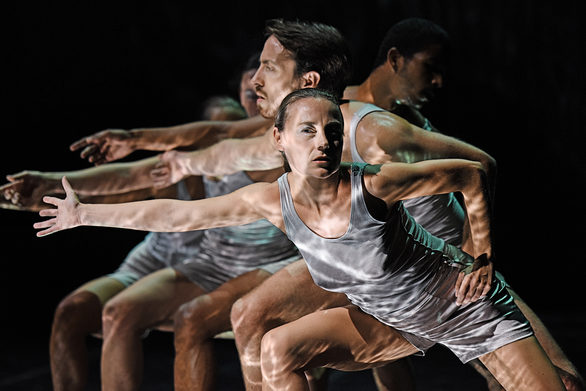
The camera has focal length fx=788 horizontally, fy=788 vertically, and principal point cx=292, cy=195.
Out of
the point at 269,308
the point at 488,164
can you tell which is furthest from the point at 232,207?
the point at 488,164

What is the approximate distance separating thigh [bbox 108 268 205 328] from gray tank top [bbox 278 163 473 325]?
36.0 inches

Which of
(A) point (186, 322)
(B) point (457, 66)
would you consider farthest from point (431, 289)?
(B) point (457, 66)

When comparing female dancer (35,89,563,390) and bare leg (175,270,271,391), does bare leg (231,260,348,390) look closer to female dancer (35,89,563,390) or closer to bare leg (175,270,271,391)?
female dancer (35,89,563,390)

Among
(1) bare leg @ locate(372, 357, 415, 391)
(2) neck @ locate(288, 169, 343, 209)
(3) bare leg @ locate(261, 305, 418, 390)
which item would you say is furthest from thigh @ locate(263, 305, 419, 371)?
(1) bare leg @ locate(372, 357, 415, 391)

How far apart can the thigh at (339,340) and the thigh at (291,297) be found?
21 cm

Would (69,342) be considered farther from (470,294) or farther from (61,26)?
(61,26)

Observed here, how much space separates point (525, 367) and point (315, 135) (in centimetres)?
75

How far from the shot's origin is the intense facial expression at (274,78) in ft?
7.43

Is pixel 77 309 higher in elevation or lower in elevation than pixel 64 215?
lower

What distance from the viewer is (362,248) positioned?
1846mm

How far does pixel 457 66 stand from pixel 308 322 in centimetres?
263

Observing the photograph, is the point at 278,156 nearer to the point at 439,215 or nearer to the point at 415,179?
the point at 439,215

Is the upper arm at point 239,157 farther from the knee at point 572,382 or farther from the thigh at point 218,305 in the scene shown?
the knee at point 572,382

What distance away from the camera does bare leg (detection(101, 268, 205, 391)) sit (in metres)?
2.66
